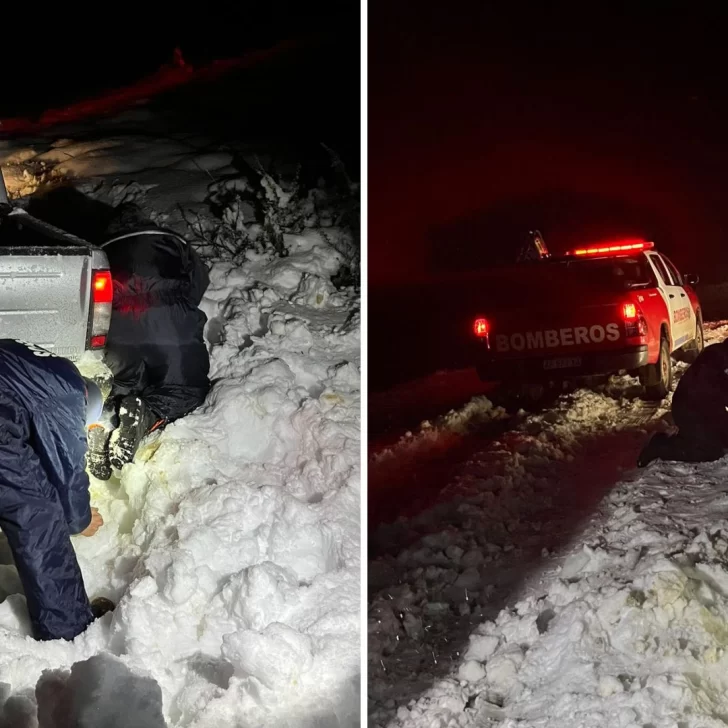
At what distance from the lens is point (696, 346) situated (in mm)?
5715

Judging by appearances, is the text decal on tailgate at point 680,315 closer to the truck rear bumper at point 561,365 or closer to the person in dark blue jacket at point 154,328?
the truck rear bumper at point 561,365

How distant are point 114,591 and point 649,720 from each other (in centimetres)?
239

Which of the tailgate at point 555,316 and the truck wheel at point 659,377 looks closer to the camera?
the tailgate at point 555,316

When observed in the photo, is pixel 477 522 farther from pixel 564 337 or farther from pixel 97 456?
pixel 97 456

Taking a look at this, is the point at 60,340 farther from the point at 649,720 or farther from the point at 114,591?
the point at 649,720

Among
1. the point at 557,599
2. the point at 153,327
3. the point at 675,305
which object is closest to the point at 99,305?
the point at 153,327

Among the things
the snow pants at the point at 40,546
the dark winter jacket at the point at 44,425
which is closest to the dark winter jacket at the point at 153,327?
the dark winter jacket at the point at 44,425

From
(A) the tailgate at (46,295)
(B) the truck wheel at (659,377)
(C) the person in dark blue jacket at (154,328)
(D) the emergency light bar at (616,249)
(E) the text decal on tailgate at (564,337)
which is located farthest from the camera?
(D) the emergency light bar at (616,249)

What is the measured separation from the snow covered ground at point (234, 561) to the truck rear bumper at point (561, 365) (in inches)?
43.5

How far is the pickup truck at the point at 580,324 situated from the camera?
17.0 feet

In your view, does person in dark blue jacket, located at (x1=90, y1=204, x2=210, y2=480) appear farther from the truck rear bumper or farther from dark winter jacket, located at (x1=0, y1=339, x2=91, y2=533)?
the truck rear bumper

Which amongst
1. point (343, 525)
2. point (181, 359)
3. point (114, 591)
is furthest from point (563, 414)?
point (114, 591)

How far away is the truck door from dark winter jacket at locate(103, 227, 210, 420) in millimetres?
3563

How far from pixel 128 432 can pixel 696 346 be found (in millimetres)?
4381
